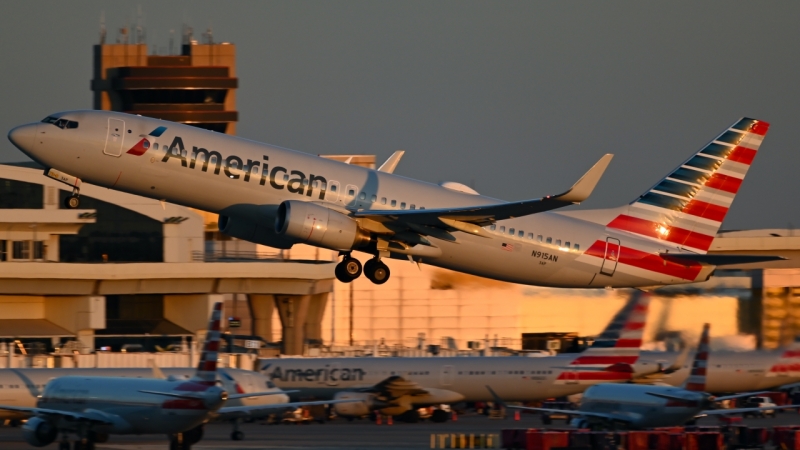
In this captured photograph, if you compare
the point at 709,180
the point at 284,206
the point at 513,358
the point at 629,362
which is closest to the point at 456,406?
the point at 513,358

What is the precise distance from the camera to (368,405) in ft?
149

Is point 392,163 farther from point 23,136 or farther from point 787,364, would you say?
point 787,364

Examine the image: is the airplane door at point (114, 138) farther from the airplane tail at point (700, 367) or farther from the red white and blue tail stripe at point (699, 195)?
the airplane tail at point (700, 367)

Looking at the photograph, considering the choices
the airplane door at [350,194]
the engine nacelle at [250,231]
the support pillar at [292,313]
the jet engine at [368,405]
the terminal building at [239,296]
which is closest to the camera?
the airplane door at [350,194]

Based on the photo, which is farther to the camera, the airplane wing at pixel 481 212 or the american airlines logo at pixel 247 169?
the american airlines logo at pixel 247 169

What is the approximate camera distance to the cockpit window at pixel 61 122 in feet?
103

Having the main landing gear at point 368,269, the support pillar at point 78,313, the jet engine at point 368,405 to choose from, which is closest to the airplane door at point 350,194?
the main landing gear at point 368,269

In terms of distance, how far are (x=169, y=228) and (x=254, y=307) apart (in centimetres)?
700

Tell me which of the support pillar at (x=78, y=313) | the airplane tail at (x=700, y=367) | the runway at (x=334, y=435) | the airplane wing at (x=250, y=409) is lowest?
the runway at (x=334, y=435)

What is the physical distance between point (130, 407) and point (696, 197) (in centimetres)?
1804

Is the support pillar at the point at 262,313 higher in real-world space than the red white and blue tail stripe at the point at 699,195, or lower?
lower

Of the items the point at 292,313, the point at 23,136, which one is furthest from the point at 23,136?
the point at 292,313

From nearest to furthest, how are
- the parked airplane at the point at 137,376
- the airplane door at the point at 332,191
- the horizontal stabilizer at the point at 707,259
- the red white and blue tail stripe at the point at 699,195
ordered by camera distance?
1. the airplane door at the point at 332,191
2. the horizontal stabilizer at the point at 707,259
3. the red white and blue tail stripe at the point at 699,195
4. the parked airplane at the point at 137,376

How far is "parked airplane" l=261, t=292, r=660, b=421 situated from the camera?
1797 inches
